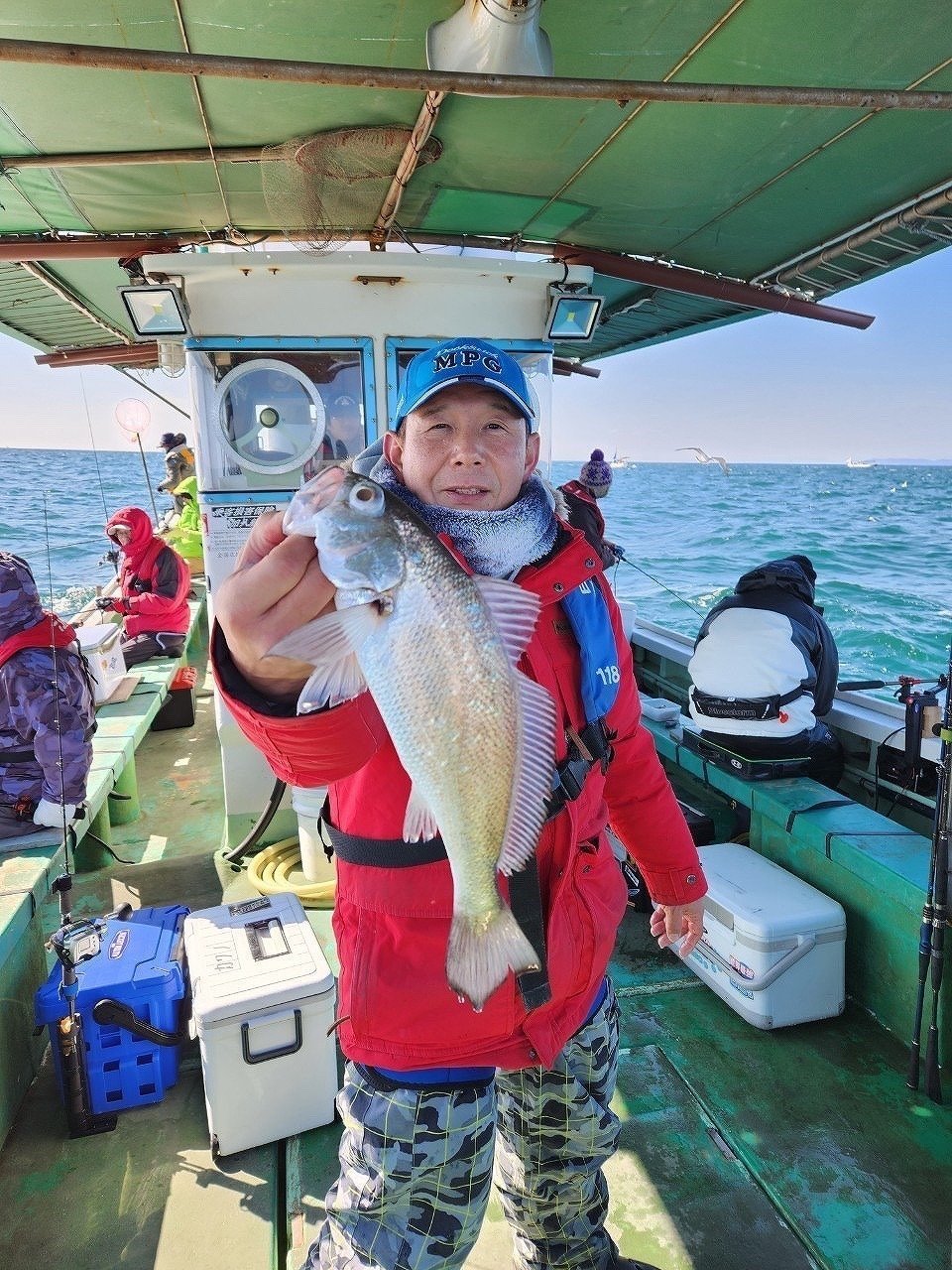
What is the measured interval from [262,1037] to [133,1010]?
0.66 metres

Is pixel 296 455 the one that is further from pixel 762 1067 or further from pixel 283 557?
pixel 762 1067

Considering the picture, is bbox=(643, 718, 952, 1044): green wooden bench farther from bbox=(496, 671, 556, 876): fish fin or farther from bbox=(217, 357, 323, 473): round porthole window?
bbox=(217, 357, 323, 473): round porthole window

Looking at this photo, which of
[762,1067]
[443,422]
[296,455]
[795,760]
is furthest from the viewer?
[296,455]

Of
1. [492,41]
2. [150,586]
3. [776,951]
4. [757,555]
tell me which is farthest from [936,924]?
[757,555]

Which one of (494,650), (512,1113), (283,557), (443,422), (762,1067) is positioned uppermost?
(443,422)

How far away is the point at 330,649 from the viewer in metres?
1.42

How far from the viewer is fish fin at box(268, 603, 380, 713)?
1.40 m

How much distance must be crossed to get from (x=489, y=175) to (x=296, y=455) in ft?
6.60

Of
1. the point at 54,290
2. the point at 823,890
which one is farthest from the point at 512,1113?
the point at 54,290

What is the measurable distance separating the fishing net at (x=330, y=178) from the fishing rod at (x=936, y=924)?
3.30m

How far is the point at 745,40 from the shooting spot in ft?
8.66

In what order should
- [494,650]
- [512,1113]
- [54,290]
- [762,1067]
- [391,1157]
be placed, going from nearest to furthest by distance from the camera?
[494,650], [391,1157], [512,1113], [762,1067], [54,290]

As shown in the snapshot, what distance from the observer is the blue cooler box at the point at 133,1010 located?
317 centimetres

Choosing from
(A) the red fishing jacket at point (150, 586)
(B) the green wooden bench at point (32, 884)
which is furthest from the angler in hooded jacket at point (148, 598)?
(B) the green wooden bench at point (32, 884)
